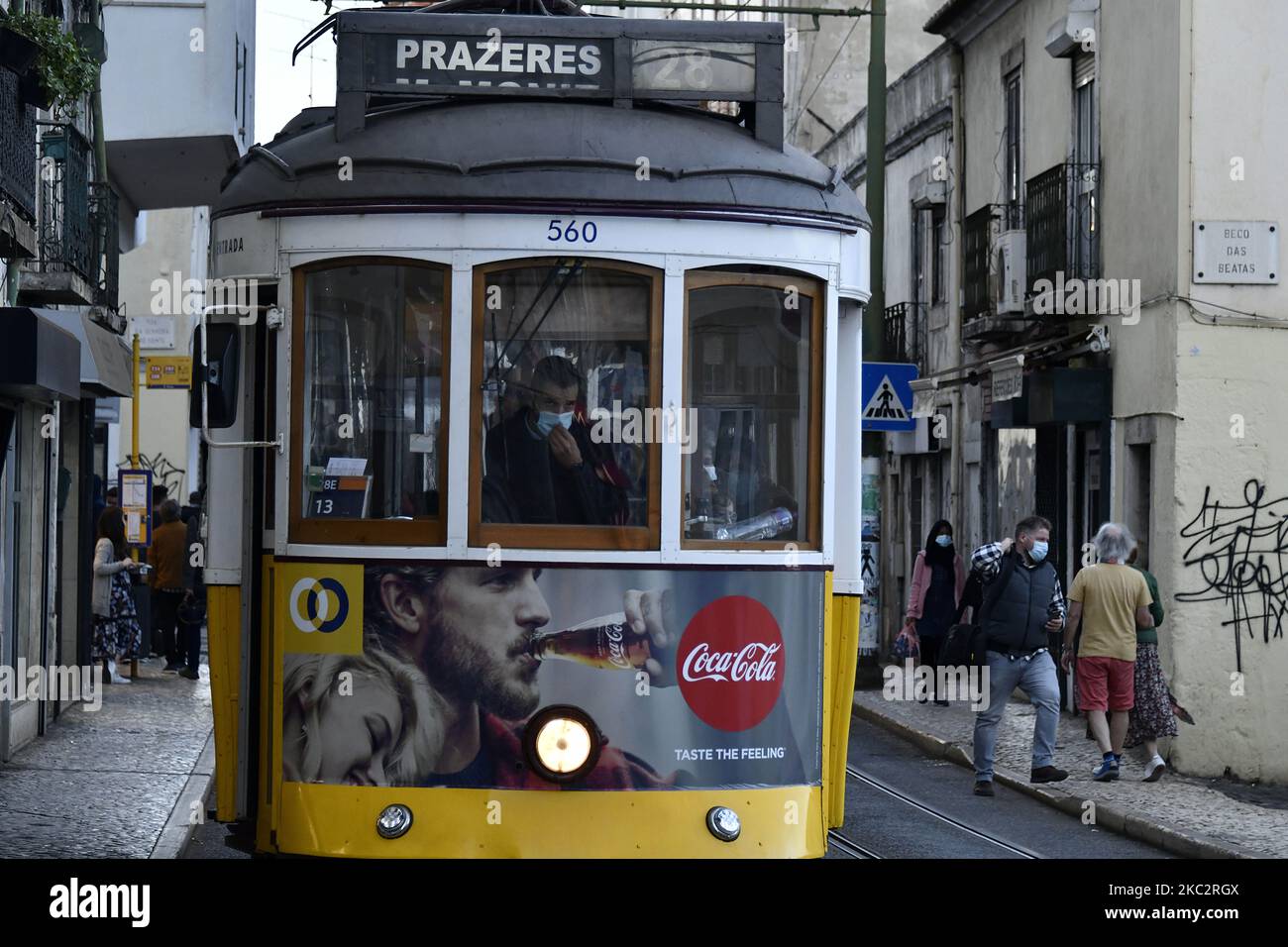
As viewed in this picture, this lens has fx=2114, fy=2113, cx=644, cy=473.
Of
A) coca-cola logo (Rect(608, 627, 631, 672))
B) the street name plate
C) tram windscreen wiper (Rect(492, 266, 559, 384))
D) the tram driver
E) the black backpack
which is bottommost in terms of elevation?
the black backpack

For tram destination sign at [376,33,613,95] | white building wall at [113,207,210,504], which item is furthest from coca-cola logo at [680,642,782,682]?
white building wall at [113,207,210,504]

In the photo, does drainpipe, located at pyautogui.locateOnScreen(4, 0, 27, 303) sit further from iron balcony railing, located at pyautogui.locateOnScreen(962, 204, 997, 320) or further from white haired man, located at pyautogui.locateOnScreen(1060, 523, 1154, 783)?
iron balcony railing, located at pyautogui.locateOnScreen(962, 204, 997, 320)

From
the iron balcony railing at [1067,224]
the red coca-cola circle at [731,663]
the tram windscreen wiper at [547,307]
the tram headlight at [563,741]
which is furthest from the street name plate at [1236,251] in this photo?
the tram headlight at [563,741]

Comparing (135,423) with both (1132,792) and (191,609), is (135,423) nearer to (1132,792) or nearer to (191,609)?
(191,609)

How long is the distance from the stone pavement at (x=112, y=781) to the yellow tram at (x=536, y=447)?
158 inches

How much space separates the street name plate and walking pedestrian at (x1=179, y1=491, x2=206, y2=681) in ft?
33.9

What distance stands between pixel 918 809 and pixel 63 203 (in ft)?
27.2

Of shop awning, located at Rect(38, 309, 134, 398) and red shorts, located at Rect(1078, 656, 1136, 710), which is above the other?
shop awning, located at Rect(38, 309, 134, 398)

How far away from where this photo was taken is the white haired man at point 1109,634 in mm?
14336

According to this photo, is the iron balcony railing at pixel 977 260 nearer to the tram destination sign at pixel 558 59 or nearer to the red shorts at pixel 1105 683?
the red shorts at pixel 1105 683

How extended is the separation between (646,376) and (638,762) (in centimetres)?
128

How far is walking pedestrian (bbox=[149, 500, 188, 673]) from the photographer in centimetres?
2162
